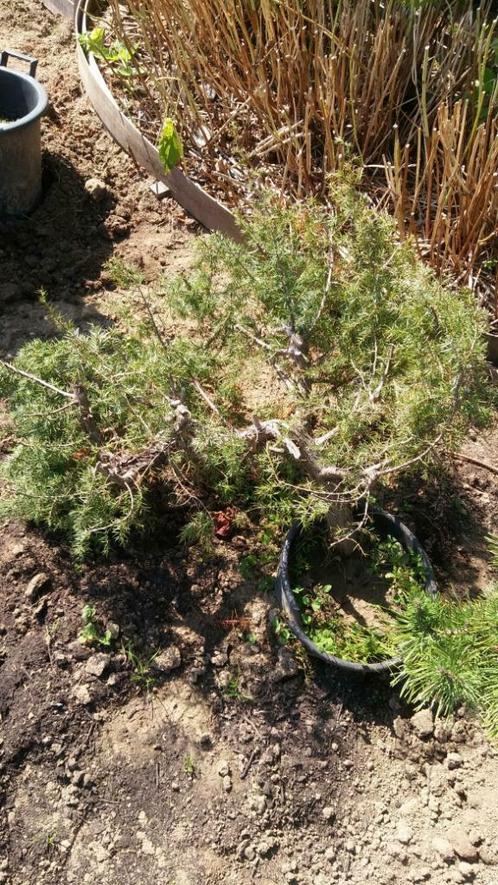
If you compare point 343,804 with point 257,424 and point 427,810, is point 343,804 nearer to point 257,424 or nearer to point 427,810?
point 427,810

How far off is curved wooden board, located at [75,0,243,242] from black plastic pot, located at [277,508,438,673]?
65.5 inches

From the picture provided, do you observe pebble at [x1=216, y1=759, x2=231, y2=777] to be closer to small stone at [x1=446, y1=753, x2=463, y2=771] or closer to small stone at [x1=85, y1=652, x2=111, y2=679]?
small stone at [x1=85, y1=652, x2=111, y2=679]

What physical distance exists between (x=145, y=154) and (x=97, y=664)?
8.44 feet

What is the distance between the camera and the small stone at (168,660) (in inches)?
92.0

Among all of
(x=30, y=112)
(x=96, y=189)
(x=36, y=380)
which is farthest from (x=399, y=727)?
(x=30, y=112)

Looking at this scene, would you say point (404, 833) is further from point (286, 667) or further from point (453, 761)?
point (286, 667)

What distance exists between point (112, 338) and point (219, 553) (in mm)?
823

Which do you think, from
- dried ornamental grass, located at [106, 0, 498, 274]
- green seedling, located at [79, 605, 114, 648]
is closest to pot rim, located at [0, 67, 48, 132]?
dried ornamental grass, located at [106, 0, 498, 274]

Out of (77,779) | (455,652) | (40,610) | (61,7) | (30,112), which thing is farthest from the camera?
(61,7)

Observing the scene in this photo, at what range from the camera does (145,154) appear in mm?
3691

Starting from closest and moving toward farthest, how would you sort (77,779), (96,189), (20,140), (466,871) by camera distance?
(466,871)
(77,779)
(20,140)
(96,189)

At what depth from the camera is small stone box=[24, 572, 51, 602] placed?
8.02ft

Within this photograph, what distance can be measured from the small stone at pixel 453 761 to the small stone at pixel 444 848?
197 mm

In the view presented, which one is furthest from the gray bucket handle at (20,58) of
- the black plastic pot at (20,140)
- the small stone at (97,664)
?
the small stone at (97,664)
